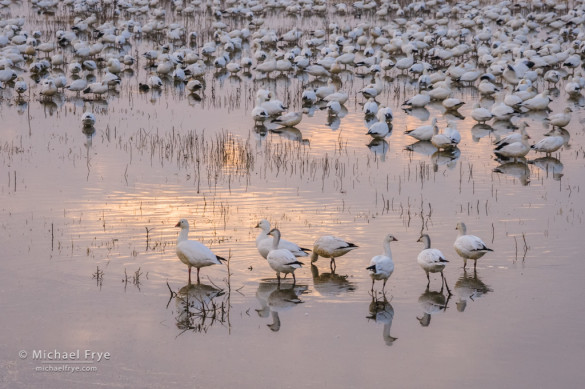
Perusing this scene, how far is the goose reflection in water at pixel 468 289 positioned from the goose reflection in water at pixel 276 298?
5.27 feet

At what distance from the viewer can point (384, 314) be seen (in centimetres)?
892

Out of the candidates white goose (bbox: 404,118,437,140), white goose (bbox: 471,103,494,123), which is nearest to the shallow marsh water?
white goose (bbox: 404,118,437,140)

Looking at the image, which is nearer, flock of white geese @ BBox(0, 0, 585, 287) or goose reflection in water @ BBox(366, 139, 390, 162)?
goose reflection in water @ BBox(366, 139, 390, 162)

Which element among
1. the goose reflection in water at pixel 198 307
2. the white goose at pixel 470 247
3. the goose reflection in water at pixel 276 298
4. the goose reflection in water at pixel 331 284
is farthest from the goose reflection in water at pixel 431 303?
the goose reflection in water at pixel 198 307

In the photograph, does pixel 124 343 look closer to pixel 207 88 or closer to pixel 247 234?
pixel 247 234

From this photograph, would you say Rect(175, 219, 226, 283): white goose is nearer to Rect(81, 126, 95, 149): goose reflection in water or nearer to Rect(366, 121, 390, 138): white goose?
Rect(81, 126, 95, 149): goose reflection in water

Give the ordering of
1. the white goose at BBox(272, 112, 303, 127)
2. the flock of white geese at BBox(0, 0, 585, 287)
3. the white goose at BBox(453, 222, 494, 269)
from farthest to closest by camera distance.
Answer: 1. the white goose at BBox(272, 112, 303, 127)
2. the flock of white geese at BBox(0, 0, 585, 287)
3. the white goose at BBox(453, 222, 494, 269)

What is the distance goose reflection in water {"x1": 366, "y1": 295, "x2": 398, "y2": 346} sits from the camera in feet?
27.6

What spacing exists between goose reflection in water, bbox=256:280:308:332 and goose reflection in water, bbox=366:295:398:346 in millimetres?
763

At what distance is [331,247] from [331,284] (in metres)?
0.45

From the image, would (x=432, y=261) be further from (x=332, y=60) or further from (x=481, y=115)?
(x=332, y=60)

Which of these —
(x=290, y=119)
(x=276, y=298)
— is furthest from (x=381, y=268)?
(x=290, y=119)

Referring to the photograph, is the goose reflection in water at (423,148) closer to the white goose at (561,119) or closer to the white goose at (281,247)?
the white goose at (561,119)

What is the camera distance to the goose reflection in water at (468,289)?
30.6 feet
